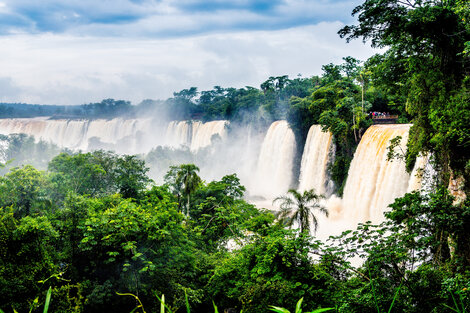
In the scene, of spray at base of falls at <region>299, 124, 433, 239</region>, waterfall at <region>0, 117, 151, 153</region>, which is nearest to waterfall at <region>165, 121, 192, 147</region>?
waterfall at <region>0, 117, 151, 153</region>

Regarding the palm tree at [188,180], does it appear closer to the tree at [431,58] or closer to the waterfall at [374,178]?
the waterfall at [374,178]

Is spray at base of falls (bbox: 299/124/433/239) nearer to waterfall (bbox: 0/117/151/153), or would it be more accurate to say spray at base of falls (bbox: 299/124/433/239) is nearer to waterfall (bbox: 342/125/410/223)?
waterfall (bbox: 342/125/410/223)

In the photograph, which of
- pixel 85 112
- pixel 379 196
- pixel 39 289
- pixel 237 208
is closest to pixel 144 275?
pixel 39 289

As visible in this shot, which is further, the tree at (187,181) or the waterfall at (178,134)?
the waterfall at (178,134)

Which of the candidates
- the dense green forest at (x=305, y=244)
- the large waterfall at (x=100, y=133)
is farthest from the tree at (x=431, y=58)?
the large waterfall at (x=100, y=133)

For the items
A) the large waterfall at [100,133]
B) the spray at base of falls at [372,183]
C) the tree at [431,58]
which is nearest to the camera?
the tree at [431,58]

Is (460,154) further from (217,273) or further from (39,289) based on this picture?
(39,289)

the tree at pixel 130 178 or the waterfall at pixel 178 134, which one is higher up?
the waterfall at pixel 178 134
